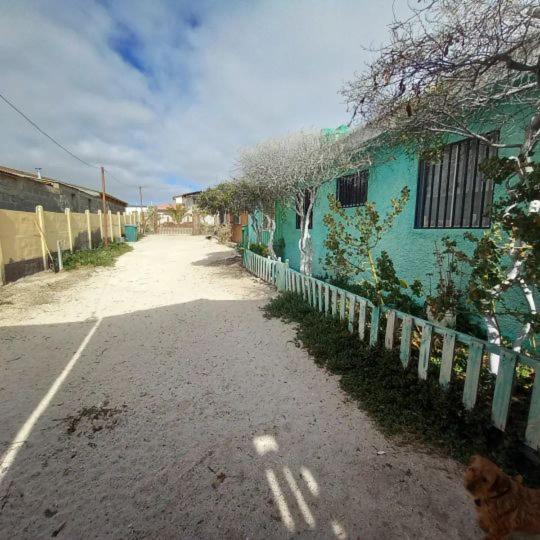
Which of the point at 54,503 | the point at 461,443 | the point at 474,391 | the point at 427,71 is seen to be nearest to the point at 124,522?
the point at 54,503

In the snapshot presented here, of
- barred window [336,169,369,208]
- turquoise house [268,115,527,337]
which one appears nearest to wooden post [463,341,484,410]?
turquoise house [268,115,527,337]

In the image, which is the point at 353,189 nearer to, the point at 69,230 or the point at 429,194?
the point at 429,194

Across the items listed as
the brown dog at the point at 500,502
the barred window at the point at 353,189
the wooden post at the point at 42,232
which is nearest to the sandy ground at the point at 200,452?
the brown dog at the point at 500,502

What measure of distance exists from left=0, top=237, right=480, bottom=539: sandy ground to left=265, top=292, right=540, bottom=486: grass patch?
150 mm

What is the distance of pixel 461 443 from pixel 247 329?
297cm

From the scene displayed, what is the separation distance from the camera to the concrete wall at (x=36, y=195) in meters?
10.5

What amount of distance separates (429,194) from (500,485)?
4.33 meters

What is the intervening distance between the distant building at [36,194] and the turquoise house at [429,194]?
11983 mm

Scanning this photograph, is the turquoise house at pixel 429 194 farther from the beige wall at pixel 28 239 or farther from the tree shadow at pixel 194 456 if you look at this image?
the beige wall at pixel 28 239

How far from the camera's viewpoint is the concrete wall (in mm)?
10455

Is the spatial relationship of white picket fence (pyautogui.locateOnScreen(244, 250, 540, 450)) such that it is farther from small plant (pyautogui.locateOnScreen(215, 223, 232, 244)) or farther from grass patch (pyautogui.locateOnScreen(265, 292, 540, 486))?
small plant (pyautogui.locateOnScreen(215, 223, 232, 244))

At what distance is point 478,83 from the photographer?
2.56 metres

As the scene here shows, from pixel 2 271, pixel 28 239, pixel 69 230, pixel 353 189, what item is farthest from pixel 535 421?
pixel 69 230

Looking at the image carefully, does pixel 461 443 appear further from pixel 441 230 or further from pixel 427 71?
pixel 441 230
